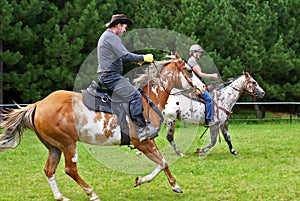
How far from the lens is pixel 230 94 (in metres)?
11.6

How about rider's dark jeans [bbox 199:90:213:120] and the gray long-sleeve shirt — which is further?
rider's dark jeans [bbox 199:90:213:120]

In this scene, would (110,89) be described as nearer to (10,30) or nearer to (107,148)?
(107,148)

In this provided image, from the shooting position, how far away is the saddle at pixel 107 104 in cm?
709

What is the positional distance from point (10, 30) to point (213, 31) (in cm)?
788

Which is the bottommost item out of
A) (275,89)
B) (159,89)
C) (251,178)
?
(275,89)

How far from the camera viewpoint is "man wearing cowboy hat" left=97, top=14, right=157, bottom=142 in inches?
272

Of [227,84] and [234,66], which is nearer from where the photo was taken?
[227,84]

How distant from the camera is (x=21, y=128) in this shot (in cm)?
706

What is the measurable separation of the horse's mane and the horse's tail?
1.61 metres

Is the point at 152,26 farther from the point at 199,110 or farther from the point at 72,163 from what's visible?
the point at 72,163

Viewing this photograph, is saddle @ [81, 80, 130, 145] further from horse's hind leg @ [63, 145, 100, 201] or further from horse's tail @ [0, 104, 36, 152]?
horse's tail @ [0, 104, 36, 152]

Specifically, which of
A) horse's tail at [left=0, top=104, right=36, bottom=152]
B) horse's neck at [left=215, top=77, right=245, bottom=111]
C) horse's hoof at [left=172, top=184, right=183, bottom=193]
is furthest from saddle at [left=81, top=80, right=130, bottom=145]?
horse's neck at [left=215, top=77, right=245, bottom=111]

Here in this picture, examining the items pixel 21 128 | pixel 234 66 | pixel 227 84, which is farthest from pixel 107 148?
pixel 234 66

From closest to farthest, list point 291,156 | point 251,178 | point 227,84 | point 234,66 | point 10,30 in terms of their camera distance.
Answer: point 251,178, point 291,156, point 227,84, point 10,30, point 234,66
